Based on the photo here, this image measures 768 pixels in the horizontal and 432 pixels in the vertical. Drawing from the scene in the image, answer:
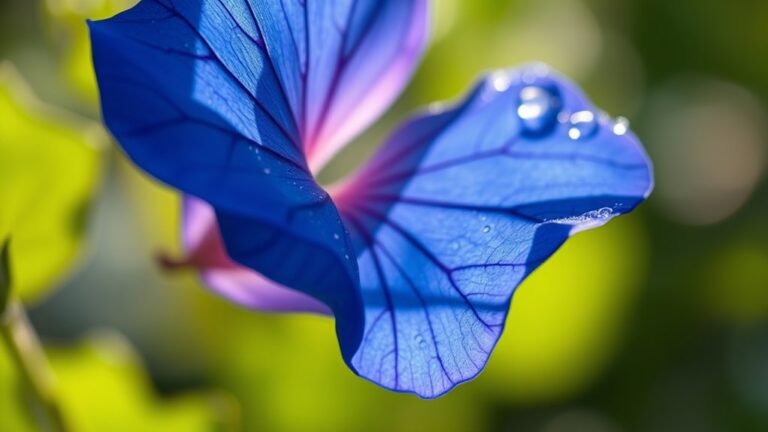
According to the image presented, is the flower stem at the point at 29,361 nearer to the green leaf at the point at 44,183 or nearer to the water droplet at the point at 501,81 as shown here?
the green leaf at the point at 44,183

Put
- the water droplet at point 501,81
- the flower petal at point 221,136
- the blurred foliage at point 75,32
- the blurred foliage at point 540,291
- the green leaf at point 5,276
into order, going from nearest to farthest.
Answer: the flower petal at point 221,136 < the green leaf at point 5,276 < the water droplet at point 501,81 < the blurred foliage at point 75,32 < the blurred foliage at point 540,291

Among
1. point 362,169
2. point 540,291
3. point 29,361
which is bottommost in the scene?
point 540,291

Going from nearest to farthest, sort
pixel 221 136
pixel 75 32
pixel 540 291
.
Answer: pixel 221 136 → pixel 75 32 → pixel 540 291

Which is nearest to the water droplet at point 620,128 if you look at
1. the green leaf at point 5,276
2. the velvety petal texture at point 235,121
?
the velvety petal texture at point 235,121

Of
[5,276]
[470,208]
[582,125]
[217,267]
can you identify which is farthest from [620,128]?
[5,276]

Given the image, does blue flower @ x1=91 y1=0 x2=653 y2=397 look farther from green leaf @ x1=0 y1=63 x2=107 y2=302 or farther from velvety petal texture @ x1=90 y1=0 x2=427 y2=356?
green leaf @ x1=0 y1=63 x2=107 y2=302

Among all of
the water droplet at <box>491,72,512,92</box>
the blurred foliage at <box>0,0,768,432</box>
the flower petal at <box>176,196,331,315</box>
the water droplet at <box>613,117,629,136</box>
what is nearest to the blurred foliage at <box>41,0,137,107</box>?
the blurred foliage at <box>0,0,768,432</box>

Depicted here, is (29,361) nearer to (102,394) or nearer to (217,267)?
(217,267)
